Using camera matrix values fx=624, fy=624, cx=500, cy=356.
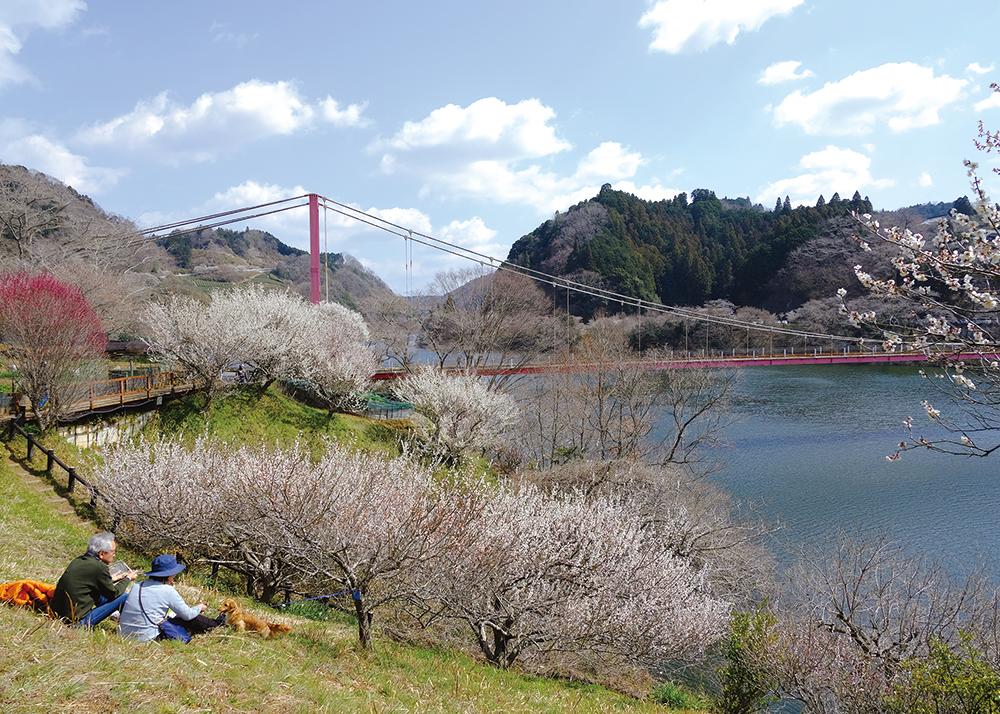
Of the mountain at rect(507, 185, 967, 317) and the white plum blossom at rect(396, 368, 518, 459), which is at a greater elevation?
the mountain at rect(507, 185, 967, 317)

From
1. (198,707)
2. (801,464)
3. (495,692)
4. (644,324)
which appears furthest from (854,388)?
(198,707)

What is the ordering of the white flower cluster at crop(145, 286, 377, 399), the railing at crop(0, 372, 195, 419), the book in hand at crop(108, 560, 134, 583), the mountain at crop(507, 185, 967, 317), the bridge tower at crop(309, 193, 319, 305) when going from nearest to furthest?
the book in hand at crop(108, 560, 134, 583), the railing at crop(0, 372, 195, 419), the white flower cluster at crop(145, 286, 377, 399), the bridge tower at crop(309, 193, 319, 305), the mountain at crop(507, 185, 967, 317)

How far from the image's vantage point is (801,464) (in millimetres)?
19312

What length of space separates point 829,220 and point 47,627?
5810 cm

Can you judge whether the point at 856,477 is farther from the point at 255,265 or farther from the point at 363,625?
the point at 255,265

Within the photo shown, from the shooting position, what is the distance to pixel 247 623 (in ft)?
18.5

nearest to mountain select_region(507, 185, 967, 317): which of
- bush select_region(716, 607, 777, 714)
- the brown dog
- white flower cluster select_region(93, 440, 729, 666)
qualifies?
white flower cluster select_region(93, 440, 729, 666)

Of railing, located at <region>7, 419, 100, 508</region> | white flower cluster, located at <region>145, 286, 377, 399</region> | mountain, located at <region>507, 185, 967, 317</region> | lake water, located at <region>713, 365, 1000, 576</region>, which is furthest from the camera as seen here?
mountain, located at <region>507, 185, 967, 317</region>

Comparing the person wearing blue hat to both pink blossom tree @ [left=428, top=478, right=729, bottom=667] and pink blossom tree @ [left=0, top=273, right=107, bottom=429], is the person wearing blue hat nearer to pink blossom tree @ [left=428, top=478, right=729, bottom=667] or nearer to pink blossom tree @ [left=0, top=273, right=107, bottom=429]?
pink blossom tree @ [left=428, top=478, right=729, bottom=667]

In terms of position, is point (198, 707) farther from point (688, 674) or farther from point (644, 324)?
point (644, 324)

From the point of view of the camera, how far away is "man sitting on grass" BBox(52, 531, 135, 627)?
475cm

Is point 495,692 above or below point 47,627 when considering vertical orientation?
below

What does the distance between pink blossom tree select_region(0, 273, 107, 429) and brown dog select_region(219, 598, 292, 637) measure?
8590 millimetres

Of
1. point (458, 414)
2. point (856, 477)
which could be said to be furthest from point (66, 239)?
point (856, 477)
